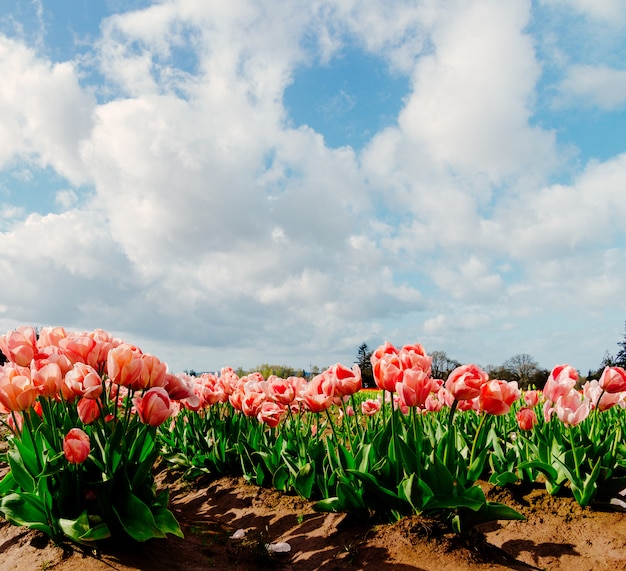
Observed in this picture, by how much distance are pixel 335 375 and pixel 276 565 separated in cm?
152

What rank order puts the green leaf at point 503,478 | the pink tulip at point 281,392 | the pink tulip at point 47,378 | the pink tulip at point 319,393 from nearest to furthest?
the pink tulip at point 47,378, the pink tulip at point 319,393, the green leaf at point 503,478, the pink tulip at point 281,392

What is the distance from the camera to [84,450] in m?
3.21

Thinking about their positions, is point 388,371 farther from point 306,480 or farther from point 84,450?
point 84,450

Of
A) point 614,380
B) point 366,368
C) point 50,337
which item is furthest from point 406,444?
point 366,368

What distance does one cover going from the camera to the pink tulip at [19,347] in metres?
3.77

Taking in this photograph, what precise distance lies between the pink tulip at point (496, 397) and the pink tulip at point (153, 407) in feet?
7.34

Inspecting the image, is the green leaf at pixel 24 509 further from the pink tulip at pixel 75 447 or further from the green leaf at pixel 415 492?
the green leaf at pixel 415 492

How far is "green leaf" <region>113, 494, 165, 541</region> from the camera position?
3.30m

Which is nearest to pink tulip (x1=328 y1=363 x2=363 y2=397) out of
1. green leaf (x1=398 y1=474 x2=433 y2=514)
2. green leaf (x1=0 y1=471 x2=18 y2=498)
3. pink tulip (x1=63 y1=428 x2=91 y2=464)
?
green leaf (x1=398 y1=474 x2=433 y2=514)

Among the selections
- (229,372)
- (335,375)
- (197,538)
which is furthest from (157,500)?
(229,372)

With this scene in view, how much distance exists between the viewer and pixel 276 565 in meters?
3.78

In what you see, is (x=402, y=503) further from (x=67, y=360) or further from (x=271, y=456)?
(x=67, y=360)

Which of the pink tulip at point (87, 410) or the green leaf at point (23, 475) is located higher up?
the pink tulip at point (87, 410)

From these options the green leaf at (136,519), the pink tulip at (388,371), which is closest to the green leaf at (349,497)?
the pink tulip at (388,371)
